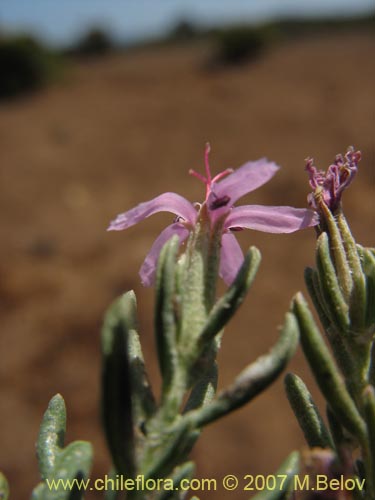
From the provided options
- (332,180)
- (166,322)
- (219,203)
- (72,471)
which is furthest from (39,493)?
(332,180)

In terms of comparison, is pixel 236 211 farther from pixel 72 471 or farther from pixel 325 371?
pixel 72 471

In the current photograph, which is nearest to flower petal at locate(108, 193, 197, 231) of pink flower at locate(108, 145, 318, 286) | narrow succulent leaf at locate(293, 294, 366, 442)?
pink flower at locate(108, 145, 318, 286)

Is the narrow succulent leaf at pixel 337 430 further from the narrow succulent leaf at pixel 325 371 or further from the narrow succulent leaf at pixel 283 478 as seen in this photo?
the narrow succulent leaf at pixel 283 478

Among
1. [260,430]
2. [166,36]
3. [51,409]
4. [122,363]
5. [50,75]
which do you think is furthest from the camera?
[166,36]

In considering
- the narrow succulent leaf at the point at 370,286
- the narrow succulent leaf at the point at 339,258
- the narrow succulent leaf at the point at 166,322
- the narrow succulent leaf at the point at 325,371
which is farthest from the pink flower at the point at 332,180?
the narrow succulent leaf at the point at 166,322

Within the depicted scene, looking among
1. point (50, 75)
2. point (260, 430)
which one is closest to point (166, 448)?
point (260, 430)

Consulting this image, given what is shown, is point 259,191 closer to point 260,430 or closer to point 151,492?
point 260,430

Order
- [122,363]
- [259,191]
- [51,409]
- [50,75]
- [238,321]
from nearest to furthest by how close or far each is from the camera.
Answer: [122,363], [51,409], [238,321], [259,191], [50,75]

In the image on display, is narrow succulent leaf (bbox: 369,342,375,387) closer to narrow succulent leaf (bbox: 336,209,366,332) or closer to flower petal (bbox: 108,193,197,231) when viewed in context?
narrow succulent leaf (bbox: 336,209,366,332)
